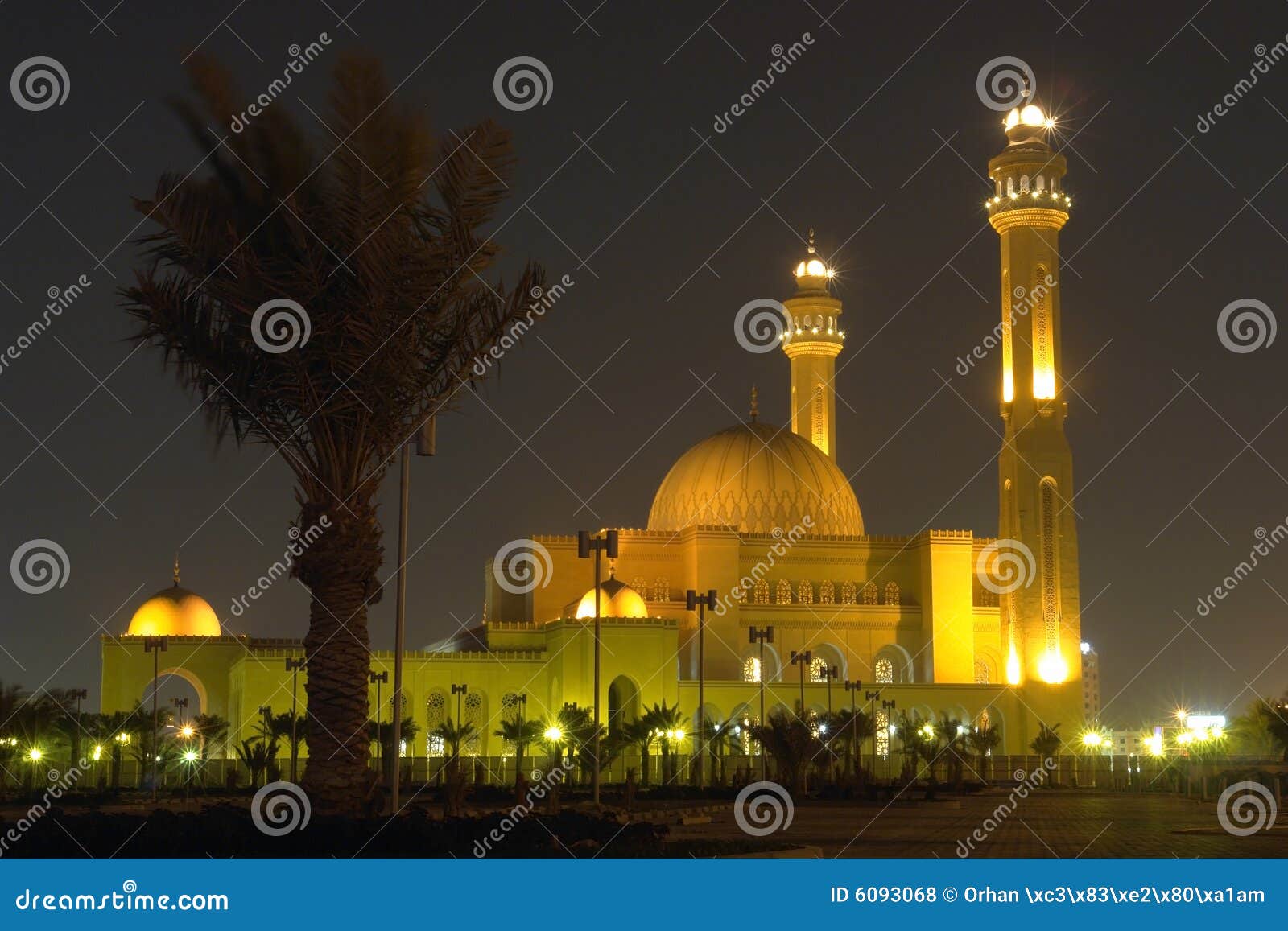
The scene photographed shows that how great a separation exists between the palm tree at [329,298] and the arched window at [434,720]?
30.7m

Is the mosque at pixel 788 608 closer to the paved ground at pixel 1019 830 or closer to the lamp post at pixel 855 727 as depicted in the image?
the lamp post at pixel 855 727

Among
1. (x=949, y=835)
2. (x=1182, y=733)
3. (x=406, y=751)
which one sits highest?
(x=1182, y=733)

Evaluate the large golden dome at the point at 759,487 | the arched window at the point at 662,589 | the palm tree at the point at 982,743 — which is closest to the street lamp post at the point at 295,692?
the arched window at the point at 662,589

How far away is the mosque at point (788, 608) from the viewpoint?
4697cm

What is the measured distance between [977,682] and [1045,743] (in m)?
5.61

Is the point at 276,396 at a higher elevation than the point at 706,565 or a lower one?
lower

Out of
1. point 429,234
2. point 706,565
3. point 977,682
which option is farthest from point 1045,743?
point 429,234

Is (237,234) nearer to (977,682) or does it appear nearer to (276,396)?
(276,396)

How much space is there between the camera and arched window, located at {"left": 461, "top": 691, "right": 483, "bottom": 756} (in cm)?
4691

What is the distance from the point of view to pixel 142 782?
37188mm

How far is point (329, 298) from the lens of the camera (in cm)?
1662

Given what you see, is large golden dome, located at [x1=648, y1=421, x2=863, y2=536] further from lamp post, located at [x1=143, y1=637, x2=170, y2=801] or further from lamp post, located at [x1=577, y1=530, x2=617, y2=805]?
lamp post, located at [x1=577, y1=530, x2=617, y2=805]

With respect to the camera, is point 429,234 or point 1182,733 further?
point 1182,733

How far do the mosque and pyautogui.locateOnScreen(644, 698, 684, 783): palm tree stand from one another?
1.62 m
